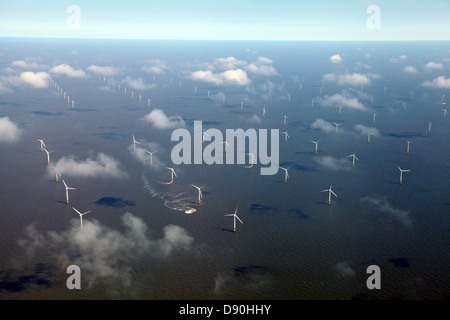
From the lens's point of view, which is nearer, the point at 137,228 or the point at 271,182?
the point at 137,228

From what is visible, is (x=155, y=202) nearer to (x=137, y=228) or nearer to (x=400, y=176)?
(x=137, y=228)

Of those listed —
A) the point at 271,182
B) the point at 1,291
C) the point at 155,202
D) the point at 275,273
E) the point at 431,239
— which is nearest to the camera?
the point at 1,291

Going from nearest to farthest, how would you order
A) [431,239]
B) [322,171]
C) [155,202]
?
[431,239], [155,202], [322,171]

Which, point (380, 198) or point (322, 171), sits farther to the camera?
Answer: point (322, 171)

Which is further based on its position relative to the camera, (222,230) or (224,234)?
(222,230)

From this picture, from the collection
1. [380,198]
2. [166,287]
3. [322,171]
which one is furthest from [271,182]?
[166,287]

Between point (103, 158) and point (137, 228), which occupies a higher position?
point (103, 158)

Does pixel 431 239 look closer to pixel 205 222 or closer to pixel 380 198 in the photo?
pixel 380 198

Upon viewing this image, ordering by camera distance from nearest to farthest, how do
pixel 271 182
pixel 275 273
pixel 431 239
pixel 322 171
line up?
pixel 275 273, pixel 431 239, pixel 271 182, pixel 322 171

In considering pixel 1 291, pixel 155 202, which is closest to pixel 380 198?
pixel 155 202
